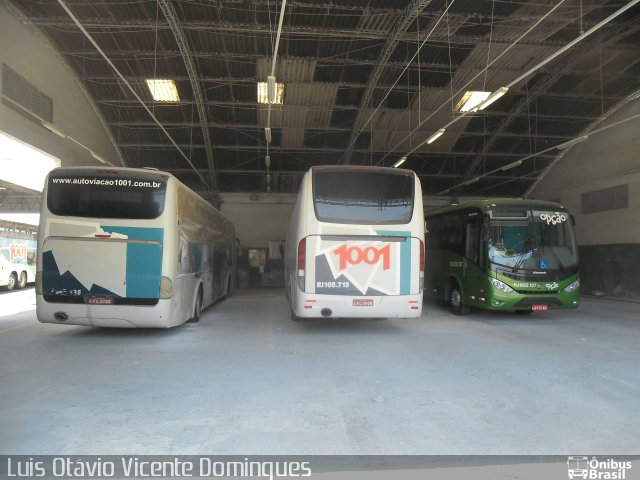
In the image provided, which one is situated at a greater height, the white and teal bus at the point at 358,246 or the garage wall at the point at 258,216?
the garage wall at the point at 258,216

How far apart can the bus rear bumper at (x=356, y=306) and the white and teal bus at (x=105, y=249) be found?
249cm

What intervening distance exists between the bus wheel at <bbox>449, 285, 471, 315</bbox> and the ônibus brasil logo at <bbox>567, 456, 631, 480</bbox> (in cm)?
868

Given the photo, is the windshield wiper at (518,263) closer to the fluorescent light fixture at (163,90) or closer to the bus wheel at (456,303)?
the bus wheel at (456,303)

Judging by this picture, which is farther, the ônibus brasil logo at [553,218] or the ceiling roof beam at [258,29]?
the ceiling roof beam at [258,29]

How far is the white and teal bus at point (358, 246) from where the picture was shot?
8.19 metres

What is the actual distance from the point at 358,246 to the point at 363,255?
20 cm

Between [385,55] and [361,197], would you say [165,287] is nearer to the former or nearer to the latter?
Result: [361,197]

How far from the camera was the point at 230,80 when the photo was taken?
15781mm

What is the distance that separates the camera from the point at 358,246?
326 inches

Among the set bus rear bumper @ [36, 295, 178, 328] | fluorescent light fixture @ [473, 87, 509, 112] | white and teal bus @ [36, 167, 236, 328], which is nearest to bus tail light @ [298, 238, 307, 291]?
white and teal bus @ [36, 167, 236, 328]

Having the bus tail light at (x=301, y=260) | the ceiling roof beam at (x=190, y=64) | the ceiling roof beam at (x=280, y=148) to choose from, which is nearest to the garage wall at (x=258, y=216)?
the ceiling roof beam at (x=190, y=64)

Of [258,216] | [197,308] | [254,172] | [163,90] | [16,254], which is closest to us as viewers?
[197,308]

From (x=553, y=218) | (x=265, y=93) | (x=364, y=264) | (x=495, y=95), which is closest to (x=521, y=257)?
(x=553, y=218)

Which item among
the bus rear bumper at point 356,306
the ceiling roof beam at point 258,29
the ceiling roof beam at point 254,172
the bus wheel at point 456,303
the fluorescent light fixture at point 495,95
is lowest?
the bus wheel at point 456,303
